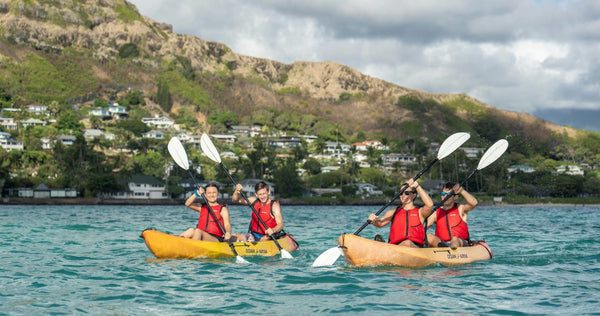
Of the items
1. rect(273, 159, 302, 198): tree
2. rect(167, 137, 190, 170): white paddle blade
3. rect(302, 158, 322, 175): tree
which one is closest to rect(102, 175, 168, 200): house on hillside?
rect(273, 159, 302, 198): tree

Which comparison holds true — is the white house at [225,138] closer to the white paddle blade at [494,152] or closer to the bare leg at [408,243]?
the white paddle blade at [494,152]

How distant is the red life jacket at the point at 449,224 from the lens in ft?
46.7

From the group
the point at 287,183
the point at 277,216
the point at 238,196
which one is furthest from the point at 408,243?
the point at 287,183

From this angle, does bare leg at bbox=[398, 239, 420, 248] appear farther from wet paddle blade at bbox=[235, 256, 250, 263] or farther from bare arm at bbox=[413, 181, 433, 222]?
wet paddle blade at bbox=[235, 256, 250, 263]

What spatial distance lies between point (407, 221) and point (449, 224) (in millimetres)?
1446

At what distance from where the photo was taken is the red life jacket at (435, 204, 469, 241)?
46.7 feet

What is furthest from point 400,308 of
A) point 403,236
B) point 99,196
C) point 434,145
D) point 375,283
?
point 434,145

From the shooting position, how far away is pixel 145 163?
105 meters

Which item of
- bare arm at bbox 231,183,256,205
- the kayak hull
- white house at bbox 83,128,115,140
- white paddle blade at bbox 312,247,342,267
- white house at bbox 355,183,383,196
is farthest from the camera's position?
white house at bbox 83,128,115,140

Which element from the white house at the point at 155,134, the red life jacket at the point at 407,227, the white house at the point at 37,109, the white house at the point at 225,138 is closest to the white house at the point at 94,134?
the white house at the point at 155,134

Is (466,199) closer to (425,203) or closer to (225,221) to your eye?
(425,203)

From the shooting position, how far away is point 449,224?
1430 centimetres

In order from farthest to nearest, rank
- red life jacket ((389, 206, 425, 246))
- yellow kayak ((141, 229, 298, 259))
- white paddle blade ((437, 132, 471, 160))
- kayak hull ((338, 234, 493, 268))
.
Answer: white paddle blade ((437, 132, 471, 160)), yellow kayak ((141, 229, 298, 259)), red life jacket ((389, 206, 425, 246)), kayak hull ((338, 234, 493, 268))

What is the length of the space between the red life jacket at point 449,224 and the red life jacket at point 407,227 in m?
0.94
